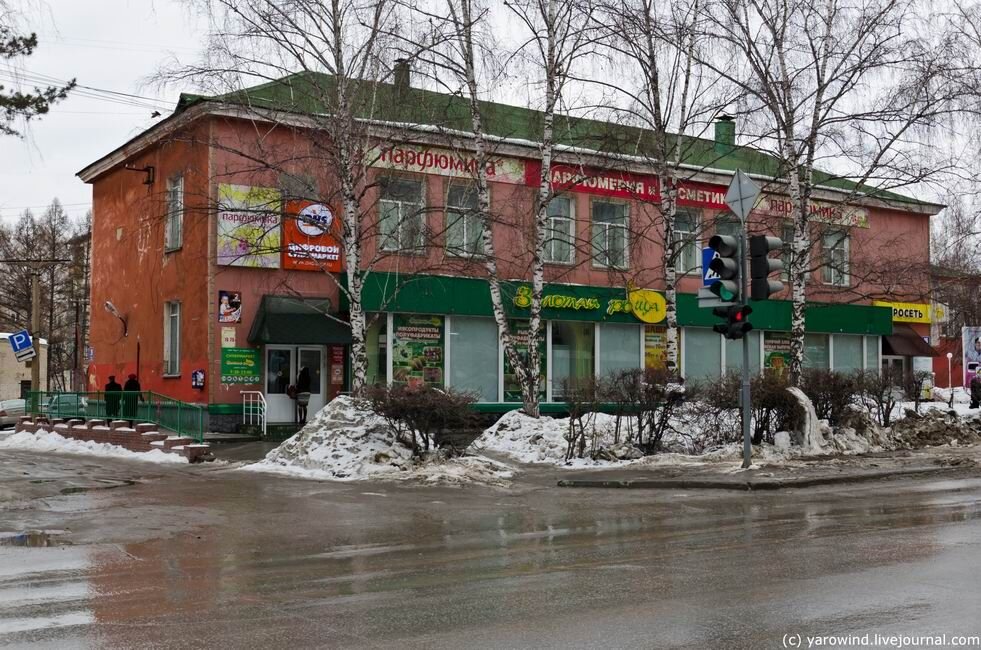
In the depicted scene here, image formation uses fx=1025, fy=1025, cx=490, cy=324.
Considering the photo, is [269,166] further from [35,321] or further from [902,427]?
[35,321]

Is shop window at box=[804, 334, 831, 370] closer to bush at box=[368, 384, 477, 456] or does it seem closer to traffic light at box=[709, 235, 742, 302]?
traffic light at box=[709, 235, 742, 302]

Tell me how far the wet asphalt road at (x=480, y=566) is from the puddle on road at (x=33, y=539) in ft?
0.26

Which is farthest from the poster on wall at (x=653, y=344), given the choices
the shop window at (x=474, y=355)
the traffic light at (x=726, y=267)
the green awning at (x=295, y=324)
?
the traffic light at (x=726, y=267)

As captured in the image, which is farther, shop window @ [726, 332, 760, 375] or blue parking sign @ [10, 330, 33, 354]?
shop window @ [726, 332, 760, 375]

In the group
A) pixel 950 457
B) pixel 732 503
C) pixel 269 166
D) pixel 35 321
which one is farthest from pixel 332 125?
pixel 35 321

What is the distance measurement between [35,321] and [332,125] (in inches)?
856

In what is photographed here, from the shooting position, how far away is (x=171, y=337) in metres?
28.9

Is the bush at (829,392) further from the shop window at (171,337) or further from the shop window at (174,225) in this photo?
the shop window at (174,225)

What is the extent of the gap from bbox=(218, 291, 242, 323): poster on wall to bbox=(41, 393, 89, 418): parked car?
3927mm

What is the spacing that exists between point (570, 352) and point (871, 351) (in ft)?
45.5

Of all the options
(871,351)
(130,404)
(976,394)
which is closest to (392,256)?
(130,404)

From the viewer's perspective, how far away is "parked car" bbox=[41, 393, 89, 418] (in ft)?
84.1

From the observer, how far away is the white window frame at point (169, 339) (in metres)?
28.5

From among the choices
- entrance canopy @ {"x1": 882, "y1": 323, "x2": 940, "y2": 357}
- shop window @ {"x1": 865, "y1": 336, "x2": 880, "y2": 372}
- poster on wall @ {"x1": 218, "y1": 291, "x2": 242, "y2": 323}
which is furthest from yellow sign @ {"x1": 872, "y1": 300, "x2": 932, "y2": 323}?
poster on wall @ {"x1": 218, "y1": 291, "x2": 242, "y2": 323}
